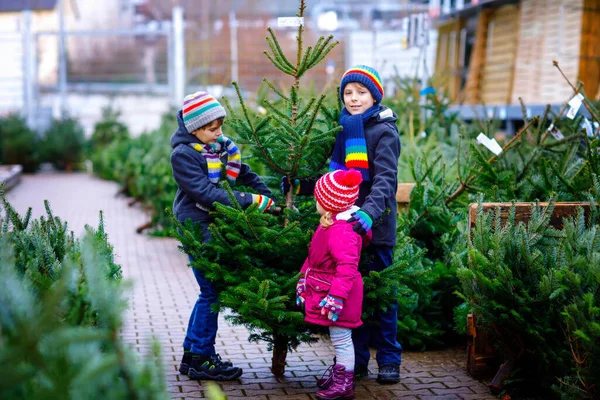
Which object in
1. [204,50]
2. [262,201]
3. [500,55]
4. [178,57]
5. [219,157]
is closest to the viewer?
[262,201]

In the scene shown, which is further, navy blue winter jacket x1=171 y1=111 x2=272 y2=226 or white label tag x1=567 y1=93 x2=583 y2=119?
white label tag x1=567 y1=93 x2=583 y2=119

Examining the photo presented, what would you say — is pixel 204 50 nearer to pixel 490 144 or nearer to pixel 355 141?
pixel 490 144

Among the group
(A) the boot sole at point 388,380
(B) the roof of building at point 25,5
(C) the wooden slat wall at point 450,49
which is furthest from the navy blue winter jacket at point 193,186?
(B) the roof of building at point 25,5

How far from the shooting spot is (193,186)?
16.7ft

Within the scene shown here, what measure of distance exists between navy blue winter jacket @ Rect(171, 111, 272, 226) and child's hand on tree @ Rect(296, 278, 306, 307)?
582mm

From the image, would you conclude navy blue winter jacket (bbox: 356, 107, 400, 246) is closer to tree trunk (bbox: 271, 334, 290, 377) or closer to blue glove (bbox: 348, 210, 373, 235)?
blue glove (bbox: 348, 210, 373, 235)

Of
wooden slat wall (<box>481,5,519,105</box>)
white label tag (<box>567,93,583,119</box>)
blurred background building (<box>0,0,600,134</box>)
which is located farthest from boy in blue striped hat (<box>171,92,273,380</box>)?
wooden slat wall (<box>481,5,519,105</box>)

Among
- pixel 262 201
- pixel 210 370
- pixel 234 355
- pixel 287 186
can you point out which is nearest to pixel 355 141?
pixel 287 186

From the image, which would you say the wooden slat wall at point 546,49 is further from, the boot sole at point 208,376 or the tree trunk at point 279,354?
the boot sole at point 208,376

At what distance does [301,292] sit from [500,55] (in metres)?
16.0

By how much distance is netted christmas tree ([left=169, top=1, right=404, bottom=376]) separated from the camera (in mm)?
4816

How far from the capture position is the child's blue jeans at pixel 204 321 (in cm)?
522

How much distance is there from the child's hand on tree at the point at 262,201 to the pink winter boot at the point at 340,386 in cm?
102

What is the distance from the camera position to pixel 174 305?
7773 millimetres
